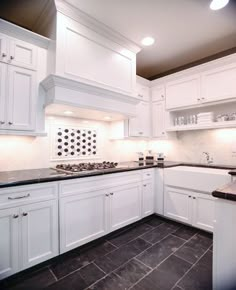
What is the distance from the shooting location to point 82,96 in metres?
1.97

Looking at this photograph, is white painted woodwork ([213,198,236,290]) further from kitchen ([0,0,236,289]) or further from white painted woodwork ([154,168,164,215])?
white painted woodwork ([154,168,164,215])

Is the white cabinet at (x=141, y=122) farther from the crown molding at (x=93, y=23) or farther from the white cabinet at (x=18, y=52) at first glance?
the white cabinet at (x=18, y=52)

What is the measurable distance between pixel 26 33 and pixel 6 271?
7.34ft

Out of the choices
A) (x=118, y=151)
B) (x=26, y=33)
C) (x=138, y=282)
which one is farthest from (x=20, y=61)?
(x=138, y=282)

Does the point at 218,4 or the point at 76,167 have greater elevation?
the point at 218,4

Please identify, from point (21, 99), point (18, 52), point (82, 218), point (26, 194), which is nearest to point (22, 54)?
point (18, 52)

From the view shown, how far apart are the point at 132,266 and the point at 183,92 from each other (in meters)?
2.54

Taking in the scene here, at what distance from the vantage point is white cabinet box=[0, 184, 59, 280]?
1.41m

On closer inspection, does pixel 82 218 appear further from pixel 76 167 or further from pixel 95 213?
pixel 76 167

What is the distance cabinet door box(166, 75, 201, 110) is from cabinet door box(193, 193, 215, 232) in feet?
4.68

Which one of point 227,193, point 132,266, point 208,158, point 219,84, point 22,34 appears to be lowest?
point 132,266

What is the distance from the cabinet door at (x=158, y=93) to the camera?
10.2ft

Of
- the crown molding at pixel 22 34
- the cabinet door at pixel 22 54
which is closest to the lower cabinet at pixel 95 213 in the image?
the cabinet door at pixel 22 54

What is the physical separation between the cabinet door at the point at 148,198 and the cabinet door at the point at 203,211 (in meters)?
0.64
